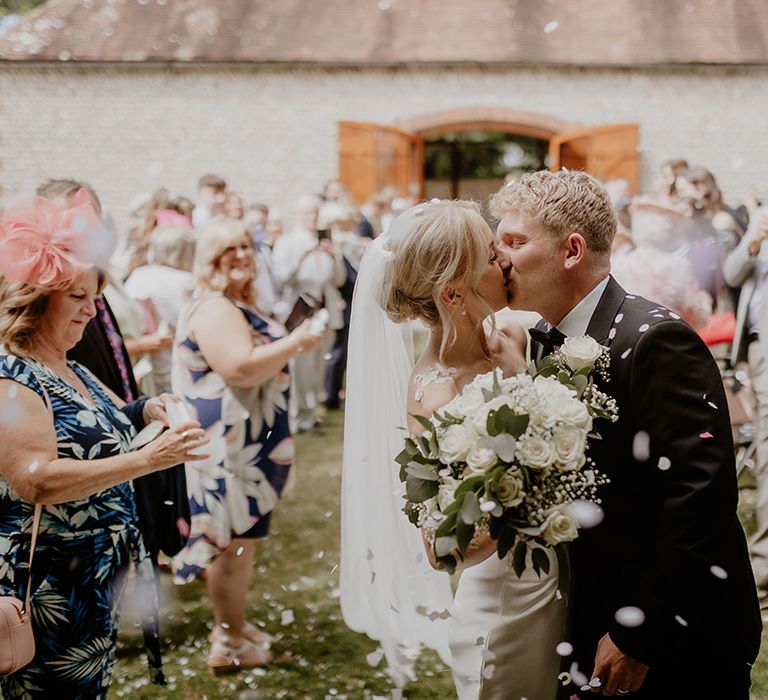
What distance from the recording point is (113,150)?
629 inches

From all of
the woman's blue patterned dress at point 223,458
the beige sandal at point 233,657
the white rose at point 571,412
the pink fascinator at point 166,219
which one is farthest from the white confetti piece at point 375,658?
the pink fascinator at point 166,219

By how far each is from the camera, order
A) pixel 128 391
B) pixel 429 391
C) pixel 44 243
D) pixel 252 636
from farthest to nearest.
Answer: pixel 252 636
pixel 128 391
pixel 44 243
pixel 429 391

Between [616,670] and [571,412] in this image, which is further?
[616,670]

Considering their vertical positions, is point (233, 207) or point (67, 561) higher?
point (233, 207)

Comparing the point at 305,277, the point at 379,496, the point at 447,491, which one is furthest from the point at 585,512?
the point at 305,277

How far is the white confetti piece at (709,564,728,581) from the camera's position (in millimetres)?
1823

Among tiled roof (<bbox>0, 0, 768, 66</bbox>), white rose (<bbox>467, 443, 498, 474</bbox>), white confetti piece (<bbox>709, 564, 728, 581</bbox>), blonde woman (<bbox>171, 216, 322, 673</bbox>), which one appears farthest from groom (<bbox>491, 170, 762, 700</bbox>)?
tiled roof (<bbox>0, 0, 768, 66</bbox>)

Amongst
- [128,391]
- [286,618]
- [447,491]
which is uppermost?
[447,491]

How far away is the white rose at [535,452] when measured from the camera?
1.71m

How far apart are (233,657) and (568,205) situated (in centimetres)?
274

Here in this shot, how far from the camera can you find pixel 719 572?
183cm

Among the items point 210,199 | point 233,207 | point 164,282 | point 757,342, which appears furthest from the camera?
point 233,207

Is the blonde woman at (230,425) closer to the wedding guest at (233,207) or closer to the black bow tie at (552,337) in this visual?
the black bow tie at (552,337)

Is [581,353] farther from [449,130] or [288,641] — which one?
[449,130]
